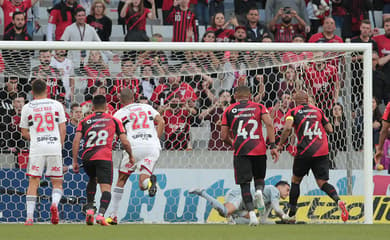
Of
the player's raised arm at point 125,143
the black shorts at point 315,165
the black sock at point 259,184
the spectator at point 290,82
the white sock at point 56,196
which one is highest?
the spectator at point 290,82

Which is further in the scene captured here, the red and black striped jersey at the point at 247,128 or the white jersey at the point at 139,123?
the white jersey at the point at 139,123

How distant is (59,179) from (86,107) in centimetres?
266

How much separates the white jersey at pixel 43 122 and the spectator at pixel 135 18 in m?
5.30

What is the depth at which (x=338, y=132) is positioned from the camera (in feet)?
43.4

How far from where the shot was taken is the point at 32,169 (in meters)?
11.0

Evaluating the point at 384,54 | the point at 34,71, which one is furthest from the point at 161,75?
the point at 384,54

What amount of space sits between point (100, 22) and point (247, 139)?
6.22 metres

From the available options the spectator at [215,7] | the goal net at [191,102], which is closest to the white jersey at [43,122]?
the goal net at [191,102]

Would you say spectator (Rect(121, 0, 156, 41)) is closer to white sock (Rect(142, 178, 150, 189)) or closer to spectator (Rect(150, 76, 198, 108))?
spectator (Rect(150, 76, 198, 108))

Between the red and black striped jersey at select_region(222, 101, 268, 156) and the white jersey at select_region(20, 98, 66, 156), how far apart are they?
6.75ft

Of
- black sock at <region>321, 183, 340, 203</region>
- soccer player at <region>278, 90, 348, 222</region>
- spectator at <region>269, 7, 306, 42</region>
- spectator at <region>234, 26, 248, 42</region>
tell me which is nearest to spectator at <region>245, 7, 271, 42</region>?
spectator at <region>269, 7, 306, 42</region>

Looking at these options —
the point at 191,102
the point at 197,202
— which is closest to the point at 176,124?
the point at 191,102

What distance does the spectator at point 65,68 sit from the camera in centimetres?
1349

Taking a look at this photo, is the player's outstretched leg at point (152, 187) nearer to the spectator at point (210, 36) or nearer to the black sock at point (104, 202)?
the black sock at point (104, 202)
